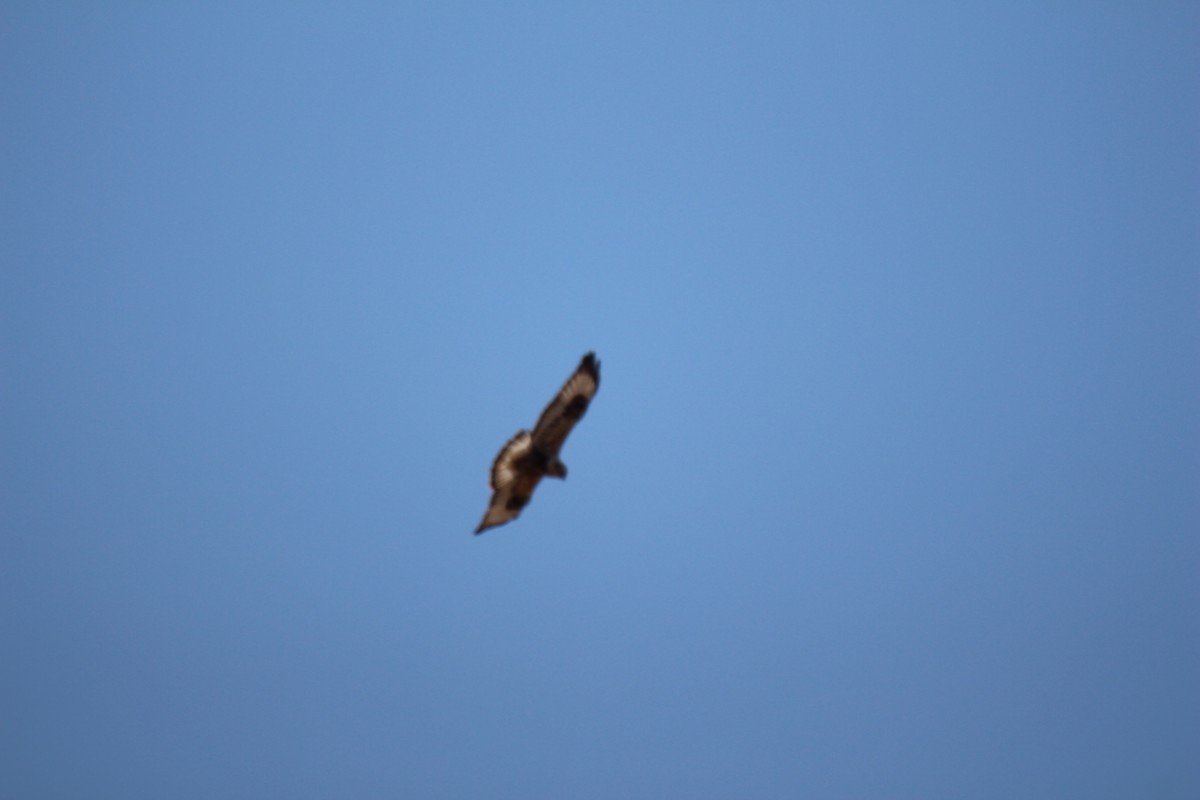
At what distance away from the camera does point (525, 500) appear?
67.3ft

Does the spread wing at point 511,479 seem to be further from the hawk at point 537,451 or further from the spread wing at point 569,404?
the spread wing at point 569,404

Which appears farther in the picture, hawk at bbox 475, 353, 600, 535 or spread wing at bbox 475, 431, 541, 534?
spread wing at bbox 475, 431, 541, 534

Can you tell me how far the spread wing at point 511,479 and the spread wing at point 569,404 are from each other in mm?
260

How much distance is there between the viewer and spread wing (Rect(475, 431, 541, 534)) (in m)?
20.2

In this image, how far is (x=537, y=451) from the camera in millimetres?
20078

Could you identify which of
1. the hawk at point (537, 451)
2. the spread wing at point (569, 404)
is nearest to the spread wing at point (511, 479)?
the hawk at point (537, 451)

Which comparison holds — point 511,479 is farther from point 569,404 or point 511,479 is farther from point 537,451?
point 569,404

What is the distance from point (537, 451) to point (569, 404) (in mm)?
866

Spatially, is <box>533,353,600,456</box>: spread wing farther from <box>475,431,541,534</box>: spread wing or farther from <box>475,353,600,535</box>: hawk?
<box>475,431,541,534</box>: spread wing

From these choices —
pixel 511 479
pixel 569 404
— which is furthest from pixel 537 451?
pixel 569 404

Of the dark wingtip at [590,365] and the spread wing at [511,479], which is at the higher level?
the dark wingtip at [590,365]

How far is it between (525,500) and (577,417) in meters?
1.54

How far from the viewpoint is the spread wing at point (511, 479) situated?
66.2 feet

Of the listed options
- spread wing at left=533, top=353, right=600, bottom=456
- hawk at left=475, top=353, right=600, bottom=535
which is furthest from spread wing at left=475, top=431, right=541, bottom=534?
spread wing at left=533, top=353, right=600, bottom=456
